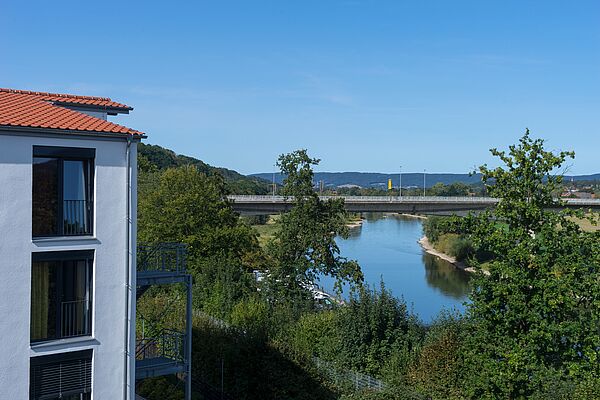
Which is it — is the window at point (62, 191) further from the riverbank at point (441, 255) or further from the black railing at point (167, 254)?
the riverbank at point (441, 255)

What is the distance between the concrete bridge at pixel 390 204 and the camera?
202 ft

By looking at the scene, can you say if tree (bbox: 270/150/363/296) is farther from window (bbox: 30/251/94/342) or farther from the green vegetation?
window (bbox: 30/251/94/342)

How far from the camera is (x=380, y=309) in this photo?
22.6 m

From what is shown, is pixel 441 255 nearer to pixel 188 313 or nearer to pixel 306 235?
pixel 306 235

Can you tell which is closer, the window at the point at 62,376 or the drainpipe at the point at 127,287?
the window at the point at 62,376

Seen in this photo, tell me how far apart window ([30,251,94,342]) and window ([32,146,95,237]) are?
1.71 ft

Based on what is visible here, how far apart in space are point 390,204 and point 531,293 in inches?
1893

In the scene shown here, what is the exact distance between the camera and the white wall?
40.0ft

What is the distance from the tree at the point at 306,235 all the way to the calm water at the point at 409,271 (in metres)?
5.13

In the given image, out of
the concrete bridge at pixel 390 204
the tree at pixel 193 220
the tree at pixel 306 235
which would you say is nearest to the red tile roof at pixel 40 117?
the tree at pixel 306 235

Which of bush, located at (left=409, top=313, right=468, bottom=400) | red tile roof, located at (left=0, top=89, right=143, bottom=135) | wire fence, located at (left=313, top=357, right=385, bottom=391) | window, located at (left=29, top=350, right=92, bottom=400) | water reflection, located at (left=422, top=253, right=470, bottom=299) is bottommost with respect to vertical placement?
water reflection, located at (left=422, top=253, right=470, bottom=299)

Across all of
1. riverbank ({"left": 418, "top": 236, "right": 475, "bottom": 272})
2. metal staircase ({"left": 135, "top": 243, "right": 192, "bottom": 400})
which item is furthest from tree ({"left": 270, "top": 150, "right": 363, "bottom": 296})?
riverbank ({"left": 418, "top": 236, "right": 475, "bottom": 272})

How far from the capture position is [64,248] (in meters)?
12.9

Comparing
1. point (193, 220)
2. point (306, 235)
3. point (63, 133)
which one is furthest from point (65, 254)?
point (193, 220)
